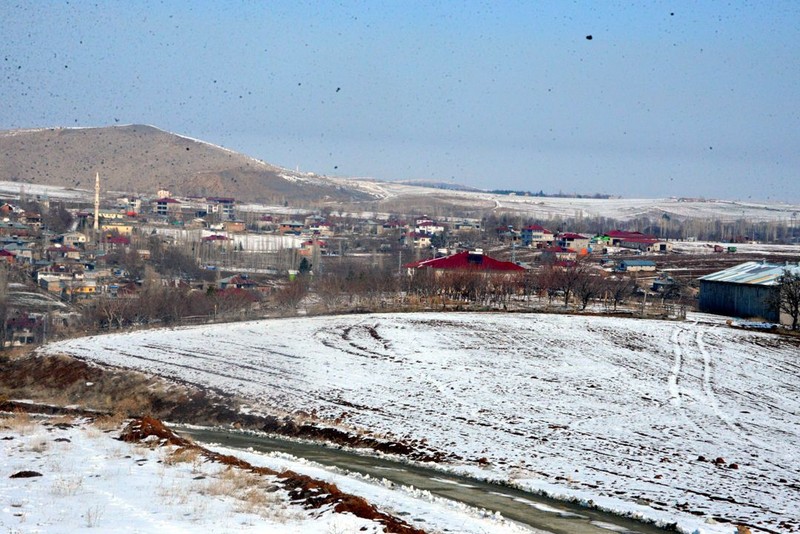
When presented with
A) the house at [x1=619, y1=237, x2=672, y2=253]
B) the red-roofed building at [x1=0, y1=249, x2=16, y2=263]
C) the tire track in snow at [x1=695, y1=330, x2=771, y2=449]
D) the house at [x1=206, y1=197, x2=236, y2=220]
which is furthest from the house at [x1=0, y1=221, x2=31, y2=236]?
the tire track in snow at [x1=695, y1=330, x2=771, y2=449]

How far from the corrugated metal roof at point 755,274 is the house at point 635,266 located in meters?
25.1

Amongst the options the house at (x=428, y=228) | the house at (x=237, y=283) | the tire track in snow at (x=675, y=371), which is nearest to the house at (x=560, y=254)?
the house at (x=428, y=228)

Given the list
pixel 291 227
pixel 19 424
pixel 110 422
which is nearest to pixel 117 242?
pixel 291 227

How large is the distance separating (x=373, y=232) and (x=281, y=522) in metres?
113

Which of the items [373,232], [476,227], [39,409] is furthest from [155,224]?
[39,409]

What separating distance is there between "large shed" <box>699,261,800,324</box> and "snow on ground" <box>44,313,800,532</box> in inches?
148

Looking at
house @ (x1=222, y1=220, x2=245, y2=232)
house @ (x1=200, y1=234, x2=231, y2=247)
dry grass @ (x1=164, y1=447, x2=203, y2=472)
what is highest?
dry grass @ (x1=164, y1=447, x2=203, y2=472)

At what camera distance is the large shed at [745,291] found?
4017 centimetres

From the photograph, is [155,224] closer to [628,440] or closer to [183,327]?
[183,327]

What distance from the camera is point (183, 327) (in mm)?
35312

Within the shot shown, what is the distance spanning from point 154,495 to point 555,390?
14.1m

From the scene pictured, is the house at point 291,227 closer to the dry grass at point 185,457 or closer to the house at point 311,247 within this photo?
the house at point 311,247

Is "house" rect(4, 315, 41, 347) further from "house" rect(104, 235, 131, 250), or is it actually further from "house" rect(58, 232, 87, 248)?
"house" rect(58, 232, 87, 248)

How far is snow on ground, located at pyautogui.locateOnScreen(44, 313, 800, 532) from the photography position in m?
15.4
